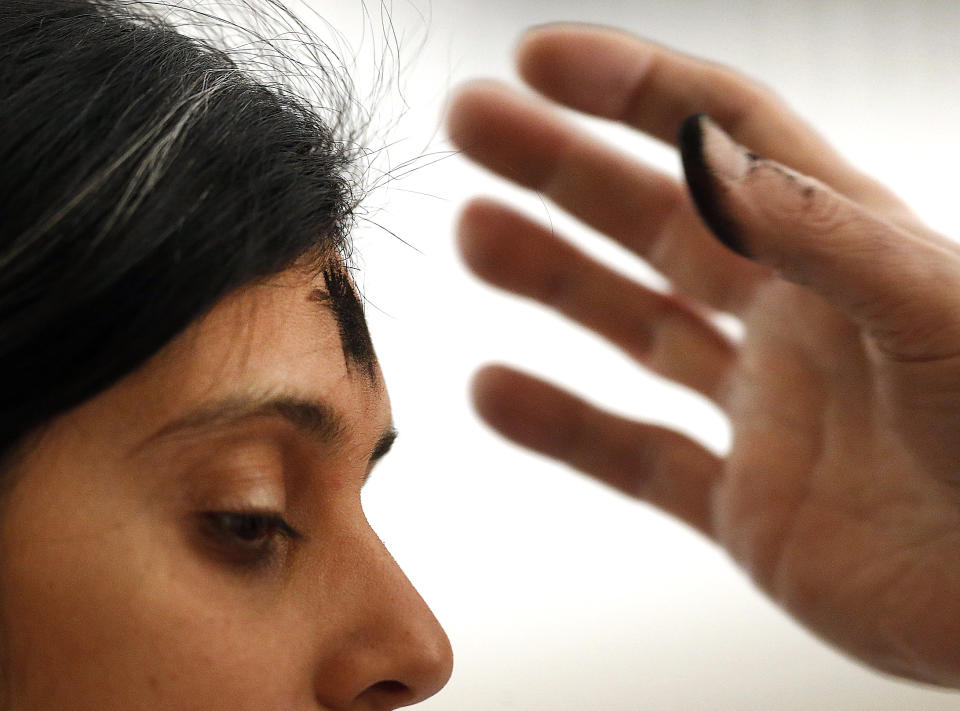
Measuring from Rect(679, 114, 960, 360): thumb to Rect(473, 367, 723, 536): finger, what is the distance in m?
0.35

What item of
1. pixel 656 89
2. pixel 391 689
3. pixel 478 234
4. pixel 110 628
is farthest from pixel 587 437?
pixel 110 628

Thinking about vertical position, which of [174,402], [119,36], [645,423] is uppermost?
[119,36]

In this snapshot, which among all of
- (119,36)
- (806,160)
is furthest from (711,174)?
(119,36)

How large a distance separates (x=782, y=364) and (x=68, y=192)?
0.60m

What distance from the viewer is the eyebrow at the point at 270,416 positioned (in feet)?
1.44

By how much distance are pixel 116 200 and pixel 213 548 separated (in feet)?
0.59

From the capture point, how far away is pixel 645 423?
2.99ft

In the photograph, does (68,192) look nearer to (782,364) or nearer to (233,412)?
(233,412)

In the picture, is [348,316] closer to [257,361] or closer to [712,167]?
[257,361]

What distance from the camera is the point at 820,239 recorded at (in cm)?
55

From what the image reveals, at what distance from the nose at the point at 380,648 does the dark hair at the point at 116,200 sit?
0.18 meters

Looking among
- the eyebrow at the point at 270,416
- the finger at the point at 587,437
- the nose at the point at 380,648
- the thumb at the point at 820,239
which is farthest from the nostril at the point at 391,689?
the finger at the point at 587,437

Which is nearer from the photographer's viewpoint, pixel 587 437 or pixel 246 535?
pixel 246 535

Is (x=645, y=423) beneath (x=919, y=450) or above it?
beneath
